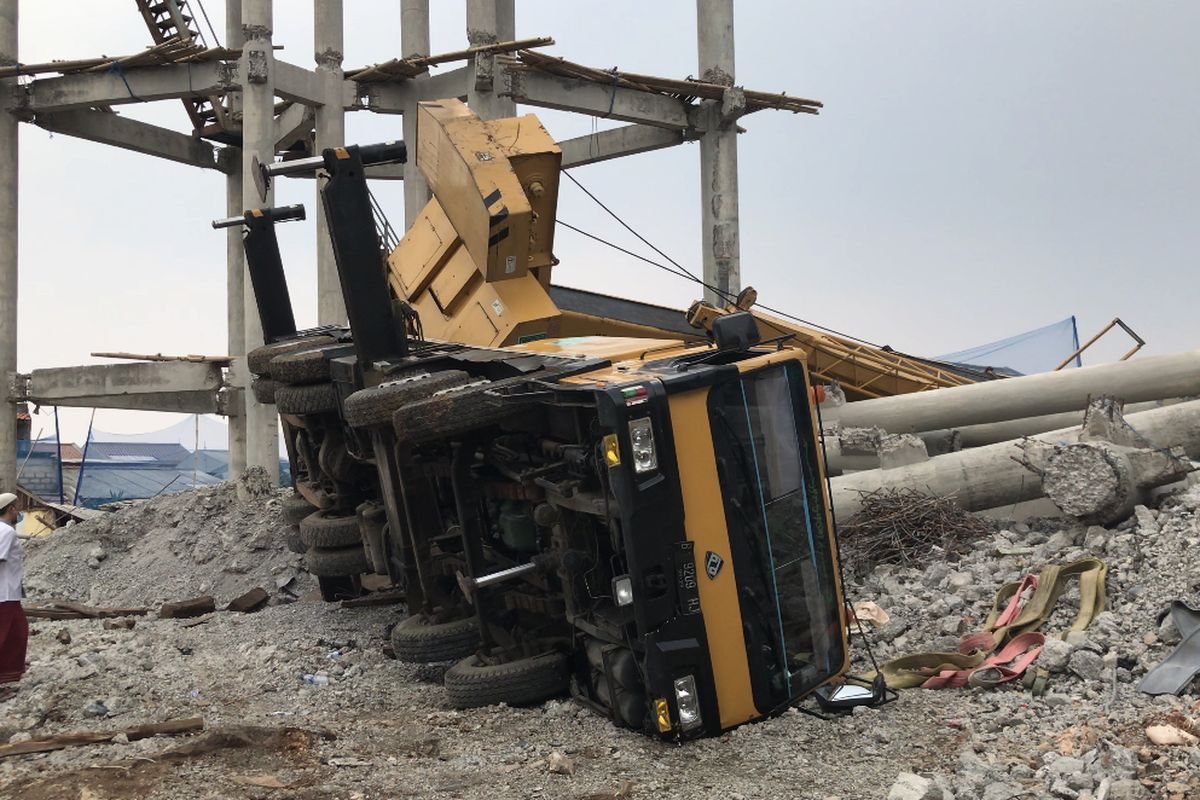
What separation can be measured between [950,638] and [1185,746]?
2637mm

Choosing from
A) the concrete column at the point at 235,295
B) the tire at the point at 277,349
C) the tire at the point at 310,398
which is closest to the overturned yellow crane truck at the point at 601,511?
the tire at the point at 310,398

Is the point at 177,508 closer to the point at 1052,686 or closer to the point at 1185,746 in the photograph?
the point at 1052,686

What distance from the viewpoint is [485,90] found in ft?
60.7

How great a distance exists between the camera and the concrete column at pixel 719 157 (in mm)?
20938

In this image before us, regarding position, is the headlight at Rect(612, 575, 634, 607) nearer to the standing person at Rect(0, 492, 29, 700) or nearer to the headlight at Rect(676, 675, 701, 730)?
the headlight at Rect(676, 675, 701, 730)

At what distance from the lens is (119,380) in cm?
2053

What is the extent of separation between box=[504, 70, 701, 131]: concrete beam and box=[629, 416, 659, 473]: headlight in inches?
552

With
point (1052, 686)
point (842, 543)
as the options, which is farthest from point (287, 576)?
point (1052, 686)

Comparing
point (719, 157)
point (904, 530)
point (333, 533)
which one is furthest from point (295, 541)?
point (719, 157)

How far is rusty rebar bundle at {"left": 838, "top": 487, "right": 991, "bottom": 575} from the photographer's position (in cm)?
923

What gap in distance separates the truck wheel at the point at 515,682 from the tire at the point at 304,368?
10.1 feet

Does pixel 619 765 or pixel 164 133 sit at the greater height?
pixel 164 133

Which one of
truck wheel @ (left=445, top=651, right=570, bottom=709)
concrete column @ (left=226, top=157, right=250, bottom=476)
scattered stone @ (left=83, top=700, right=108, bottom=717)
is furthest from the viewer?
concrete column @ (left=226, top=157, right=250, bottom=476)

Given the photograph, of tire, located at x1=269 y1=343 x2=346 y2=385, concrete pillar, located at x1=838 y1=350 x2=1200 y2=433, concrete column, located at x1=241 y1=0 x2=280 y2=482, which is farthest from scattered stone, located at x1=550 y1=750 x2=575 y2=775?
concrete column, located at x1=241 y1=0 x2=280 y2=482
